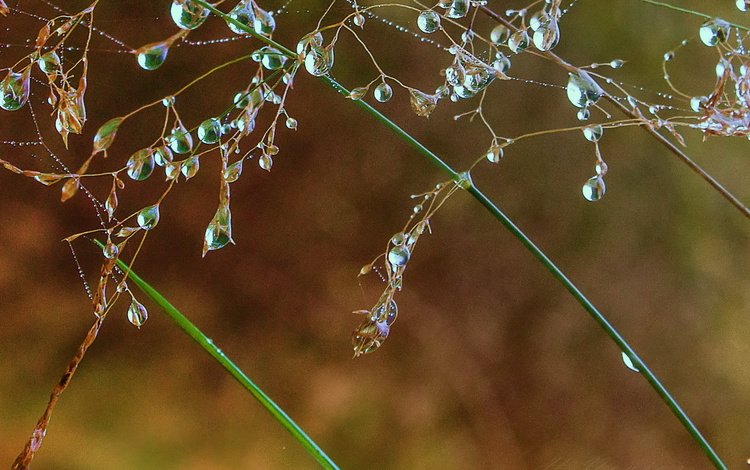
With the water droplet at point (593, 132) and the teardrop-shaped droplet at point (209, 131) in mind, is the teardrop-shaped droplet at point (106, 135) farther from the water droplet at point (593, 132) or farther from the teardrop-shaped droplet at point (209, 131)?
the water droplet at point (593, 132)

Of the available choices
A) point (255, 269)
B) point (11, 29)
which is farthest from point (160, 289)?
point (11, 29)

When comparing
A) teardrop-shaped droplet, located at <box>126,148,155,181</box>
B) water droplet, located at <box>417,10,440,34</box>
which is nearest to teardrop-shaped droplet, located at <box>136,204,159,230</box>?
teardrop-shaped droplet, located at <box>126,148,155,181</box>

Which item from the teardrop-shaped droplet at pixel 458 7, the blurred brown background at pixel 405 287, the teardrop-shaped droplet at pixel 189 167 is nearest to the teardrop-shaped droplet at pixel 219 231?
the teardrop-shaped droplet at pixel 189 167

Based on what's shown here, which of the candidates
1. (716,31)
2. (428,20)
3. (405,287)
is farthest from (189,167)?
(405,287)

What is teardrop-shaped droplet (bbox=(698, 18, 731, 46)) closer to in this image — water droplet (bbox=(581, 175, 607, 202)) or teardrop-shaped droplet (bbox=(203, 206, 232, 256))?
water droplet (bbox=(581, 175, 607, 202))

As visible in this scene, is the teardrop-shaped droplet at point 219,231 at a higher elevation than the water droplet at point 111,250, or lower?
higher

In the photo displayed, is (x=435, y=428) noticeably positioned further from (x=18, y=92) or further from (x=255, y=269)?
(x=18, y=92)

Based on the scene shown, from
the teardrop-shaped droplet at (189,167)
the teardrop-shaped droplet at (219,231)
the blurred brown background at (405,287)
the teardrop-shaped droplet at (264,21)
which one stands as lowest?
the blurred brown background at (405,287)

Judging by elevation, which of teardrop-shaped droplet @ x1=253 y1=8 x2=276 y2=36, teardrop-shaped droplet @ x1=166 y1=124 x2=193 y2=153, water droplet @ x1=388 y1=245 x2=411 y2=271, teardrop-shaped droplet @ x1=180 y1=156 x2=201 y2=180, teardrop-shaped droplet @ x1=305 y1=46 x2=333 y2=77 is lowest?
water droplet @ x1=388 y1=245 x2=411 y2=271
